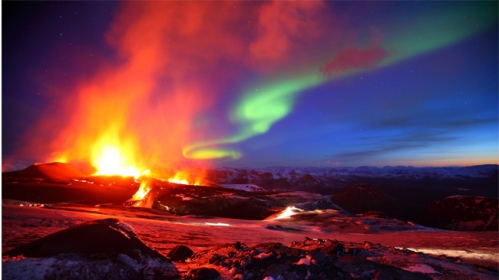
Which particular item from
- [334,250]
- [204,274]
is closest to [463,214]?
[334,250]

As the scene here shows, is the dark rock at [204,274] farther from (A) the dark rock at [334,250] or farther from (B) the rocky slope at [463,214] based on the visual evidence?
(B) the rocky slope at [463,214]

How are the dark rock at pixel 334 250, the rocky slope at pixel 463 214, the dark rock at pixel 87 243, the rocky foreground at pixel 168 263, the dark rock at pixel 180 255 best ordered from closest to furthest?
1. the rocky foreground at pixel 168 263
2. the dark rock at pixel 87 243
3. the dark rock at pixel 334 250
4. the dark rock at pixel 180 255
5. the rocky slope at pixel 463 214

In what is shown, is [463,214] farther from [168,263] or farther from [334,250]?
[168,263]

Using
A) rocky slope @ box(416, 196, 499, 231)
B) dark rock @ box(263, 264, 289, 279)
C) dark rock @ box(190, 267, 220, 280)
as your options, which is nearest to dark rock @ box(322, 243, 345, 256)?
dark rock @ box(263, 264, 289, 279)

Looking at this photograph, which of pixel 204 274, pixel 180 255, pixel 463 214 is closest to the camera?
pixel 204 274

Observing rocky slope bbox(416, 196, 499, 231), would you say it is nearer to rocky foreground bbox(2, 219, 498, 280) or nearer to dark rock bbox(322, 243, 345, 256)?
rocky foreground bbox(2, 219, 498, 280)

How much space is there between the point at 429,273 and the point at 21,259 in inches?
355

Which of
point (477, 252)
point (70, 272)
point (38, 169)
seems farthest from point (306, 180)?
point (70, 272)

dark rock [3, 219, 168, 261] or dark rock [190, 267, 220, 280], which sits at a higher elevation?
dark rock [3, 219, 168, 261]

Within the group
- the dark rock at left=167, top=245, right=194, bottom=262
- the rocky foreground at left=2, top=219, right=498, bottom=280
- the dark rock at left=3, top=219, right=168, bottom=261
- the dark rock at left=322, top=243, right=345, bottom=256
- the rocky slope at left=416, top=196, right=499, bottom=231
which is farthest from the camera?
the rocky slope at left=416, top=196, right=499, bottom=231

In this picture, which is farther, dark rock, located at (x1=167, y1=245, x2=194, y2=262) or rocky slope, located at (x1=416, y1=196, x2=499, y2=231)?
rocky slope, located at (x1=416, y1=196, x2=499, y2=231)

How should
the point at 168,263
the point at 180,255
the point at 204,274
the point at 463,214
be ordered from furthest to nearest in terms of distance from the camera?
1. the point at 463,214
2. the point at 180,255
3. the point at 168,263
4. the point at 204,274

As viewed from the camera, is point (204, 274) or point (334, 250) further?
point (334, 250)

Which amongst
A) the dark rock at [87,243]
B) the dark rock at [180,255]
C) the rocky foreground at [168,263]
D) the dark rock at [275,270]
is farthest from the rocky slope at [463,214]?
the dark rock at [87,243]
